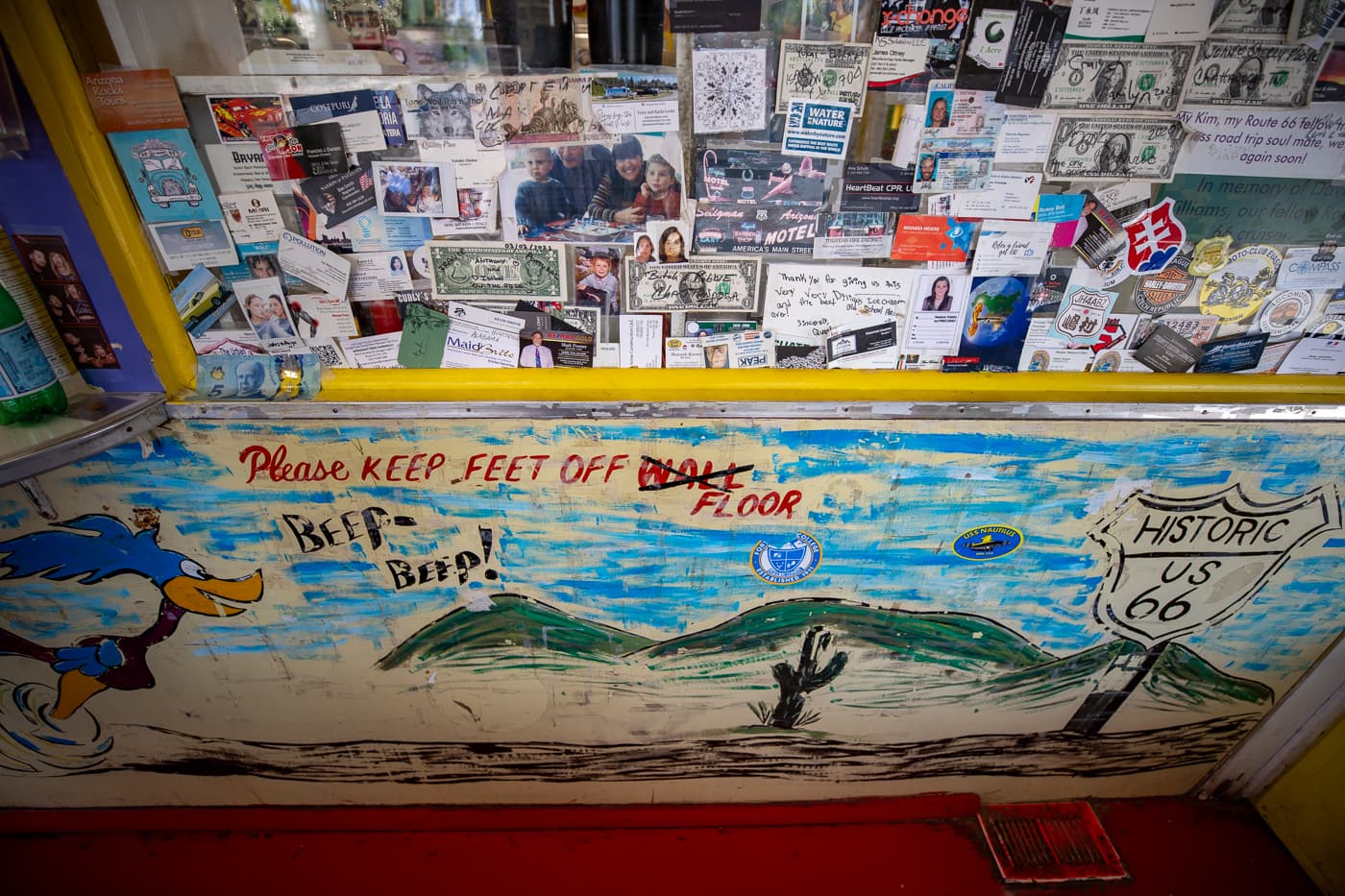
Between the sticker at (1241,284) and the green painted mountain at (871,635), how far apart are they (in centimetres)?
97

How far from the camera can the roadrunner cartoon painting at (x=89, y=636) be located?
5.19 ft

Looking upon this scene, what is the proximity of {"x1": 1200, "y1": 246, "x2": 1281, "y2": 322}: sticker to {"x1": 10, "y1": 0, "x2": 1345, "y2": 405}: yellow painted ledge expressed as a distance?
0.16 metres

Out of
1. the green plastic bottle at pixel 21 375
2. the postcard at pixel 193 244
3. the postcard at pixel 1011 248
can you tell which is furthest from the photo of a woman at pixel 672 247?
the green plastic bottle at pixel 21 375

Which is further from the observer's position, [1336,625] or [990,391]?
[1336,625]

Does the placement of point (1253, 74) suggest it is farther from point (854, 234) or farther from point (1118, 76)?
point (854, 234)

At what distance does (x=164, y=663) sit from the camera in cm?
180

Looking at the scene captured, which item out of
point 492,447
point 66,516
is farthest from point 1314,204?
point 66,516

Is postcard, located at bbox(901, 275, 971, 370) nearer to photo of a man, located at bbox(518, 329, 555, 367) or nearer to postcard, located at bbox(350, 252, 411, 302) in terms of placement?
photo of a man, located at bbox(518, 329, 555, 367)

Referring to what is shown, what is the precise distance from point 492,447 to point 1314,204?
190cm

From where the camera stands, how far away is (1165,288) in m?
1.43

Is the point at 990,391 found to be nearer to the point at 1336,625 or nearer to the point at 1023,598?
the point at 1023,598

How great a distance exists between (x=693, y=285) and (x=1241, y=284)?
1248 mm

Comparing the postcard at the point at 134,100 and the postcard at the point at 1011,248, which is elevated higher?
the postcard at the point at 134,100

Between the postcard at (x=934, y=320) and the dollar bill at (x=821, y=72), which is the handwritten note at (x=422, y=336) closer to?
the dollar bill at (x=821, y=72)
